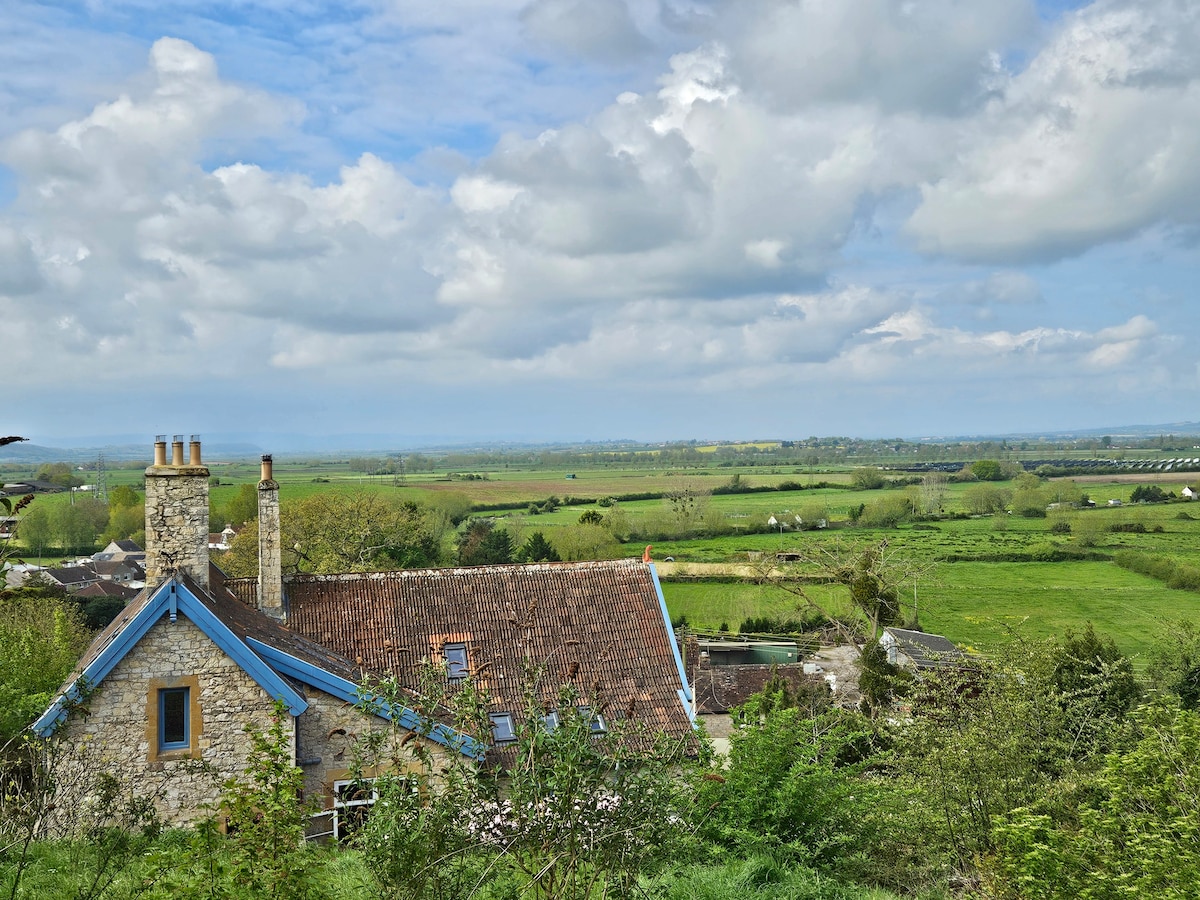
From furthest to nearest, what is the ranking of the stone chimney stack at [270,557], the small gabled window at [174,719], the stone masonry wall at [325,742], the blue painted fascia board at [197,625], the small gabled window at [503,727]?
the stone chimney stack at [270,557] → the small gabled window at [503,727] → the stone masonry wall at [325,742] → the small gabled window at [174,719] → the blue painted fascia board at [197,625]

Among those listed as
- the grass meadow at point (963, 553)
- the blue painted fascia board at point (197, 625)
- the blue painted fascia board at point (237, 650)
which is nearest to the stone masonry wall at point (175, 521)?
the blue painted fascia board at point (197, 625)

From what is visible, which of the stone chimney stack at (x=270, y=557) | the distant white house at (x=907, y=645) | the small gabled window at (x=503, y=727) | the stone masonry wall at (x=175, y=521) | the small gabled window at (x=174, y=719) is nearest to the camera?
the small gabled window at (x=174, y=719)

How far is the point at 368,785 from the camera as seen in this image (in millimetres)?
6770

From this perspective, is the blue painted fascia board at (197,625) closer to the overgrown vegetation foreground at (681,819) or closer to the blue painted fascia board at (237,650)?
the blue painted fascia board at (237,650)

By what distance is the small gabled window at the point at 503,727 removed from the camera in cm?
1482

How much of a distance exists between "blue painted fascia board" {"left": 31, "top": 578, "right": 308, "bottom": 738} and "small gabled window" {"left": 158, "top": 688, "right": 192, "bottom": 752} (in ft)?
2.63

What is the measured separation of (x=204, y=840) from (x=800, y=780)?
267 inches

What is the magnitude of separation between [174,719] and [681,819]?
8131 millimetres

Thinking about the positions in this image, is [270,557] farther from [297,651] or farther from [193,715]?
[193,715]

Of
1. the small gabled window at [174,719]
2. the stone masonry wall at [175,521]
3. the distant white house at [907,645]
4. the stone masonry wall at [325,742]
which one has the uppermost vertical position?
the stone masonry wall at [175,521]

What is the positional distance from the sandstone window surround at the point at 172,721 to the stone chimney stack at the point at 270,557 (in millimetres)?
4390

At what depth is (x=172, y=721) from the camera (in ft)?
40.2

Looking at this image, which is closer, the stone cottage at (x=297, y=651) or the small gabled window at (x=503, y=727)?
the stone cottage at (x=297, y=651)

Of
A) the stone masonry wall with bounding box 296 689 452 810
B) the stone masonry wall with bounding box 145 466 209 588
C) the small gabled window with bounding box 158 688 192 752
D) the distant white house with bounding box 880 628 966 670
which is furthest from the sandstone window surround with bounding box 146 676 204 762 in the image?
the distant white house with bounding box 880 628 966 670
